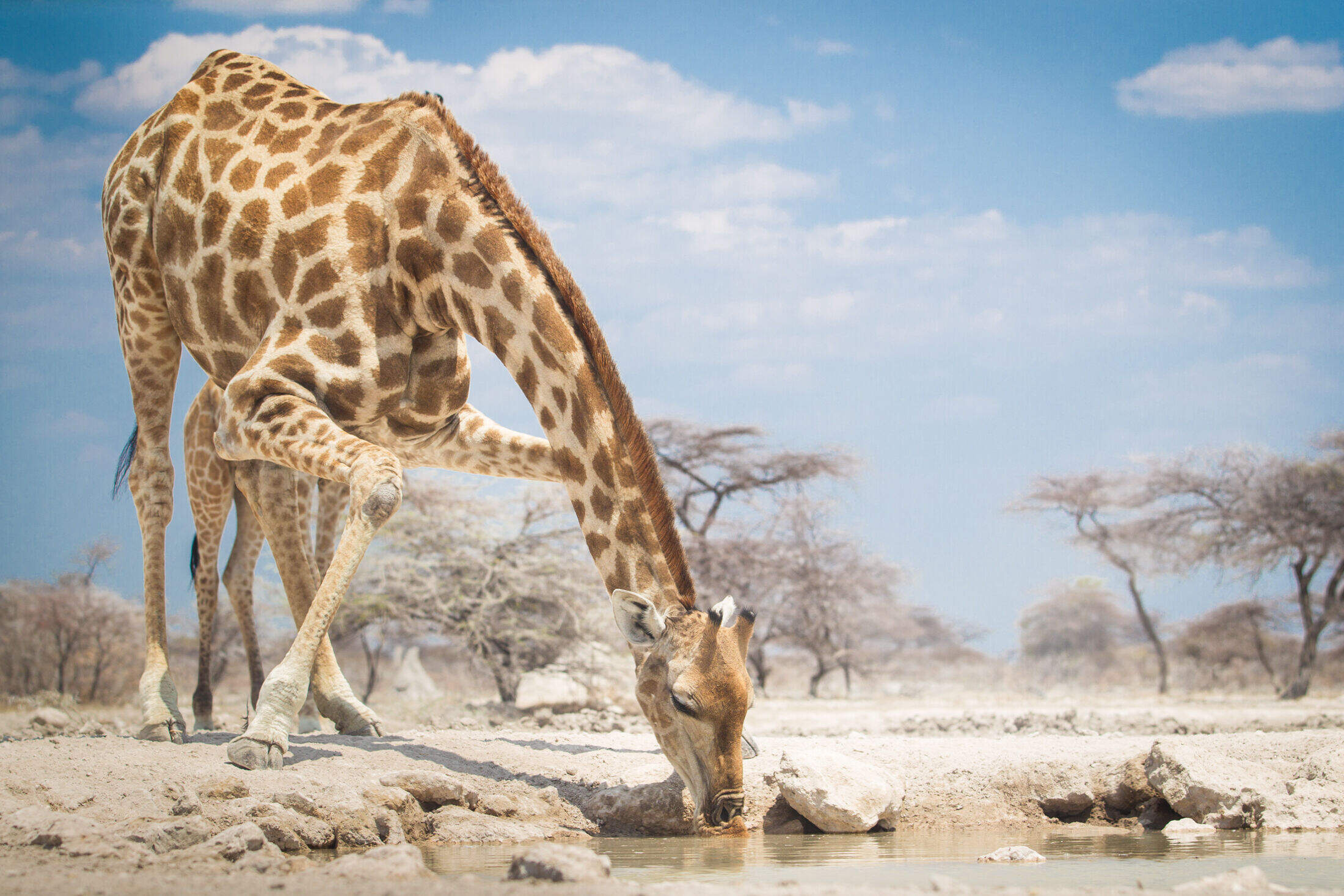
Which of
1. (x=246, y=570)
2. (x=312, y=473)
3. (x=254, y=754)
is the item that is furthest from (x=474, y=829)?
(x=246, y=570)

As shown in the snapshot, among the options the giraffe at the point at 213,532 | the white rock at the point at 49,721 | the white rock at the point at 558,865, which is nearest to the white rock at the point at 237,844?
the white rock at the point at 558,865

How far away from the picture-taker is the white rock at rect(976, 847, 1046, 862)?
143 inches

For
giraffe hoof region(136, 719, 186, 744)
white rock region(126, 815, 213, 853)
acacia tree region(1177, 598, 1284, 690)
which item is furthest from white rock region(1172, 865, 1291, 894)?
acacia tree region(1177, 598, 1284, 690)

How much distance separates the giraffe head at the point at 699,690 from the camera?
3.93 metres

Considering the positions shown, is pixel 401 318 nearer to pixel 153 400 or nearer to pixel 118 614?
Result: pixel 153 400

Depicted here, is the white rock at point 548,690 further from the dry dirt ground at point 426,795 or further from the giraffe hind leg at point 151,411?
the giraffe hind leg at point 151,411

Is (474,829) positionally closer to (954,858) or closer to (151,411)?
(954,858)

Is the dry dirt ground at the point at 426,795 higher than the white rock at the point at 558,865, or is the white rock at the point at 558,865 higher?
the white rock at the point at 558,865

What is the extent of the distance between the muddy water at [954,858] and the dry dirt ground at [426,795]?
251 millimetres

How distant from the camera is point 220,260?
5.27 meters

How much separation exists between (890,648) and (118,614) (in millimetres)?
23633

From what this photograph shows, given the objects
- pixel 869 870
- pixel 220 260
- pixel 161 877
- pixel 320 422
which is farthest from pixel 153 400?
pixel 869 870

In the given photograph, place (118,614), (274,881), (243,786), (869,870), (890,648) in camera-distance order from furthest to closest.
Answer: (890,648) → (118,614) → (243,786) → (869,870) → (274,881)

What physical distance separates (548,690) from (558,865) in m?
10.3
